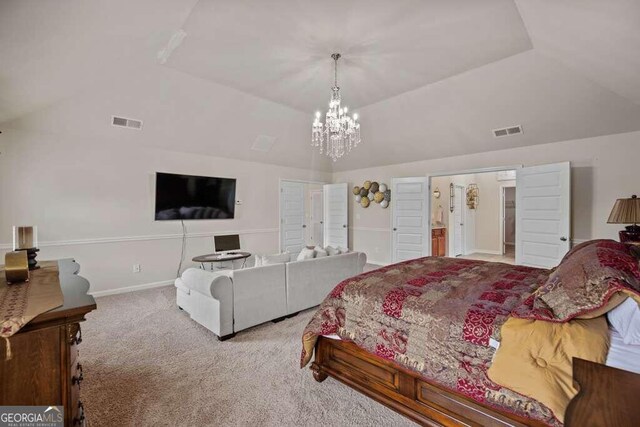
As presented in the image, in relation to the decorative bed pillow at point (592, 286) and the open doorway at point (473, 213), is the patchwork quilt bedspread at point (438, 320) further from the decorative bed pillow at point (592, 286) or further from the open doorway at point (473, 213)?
the open doorway at point (473, 213)

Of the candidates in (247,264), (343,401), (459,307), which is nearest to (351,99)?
(247,264)

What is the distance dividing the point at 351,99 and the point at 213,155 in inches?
112

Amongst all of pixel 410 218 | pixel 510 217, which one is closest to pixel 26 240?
pixel 410 218

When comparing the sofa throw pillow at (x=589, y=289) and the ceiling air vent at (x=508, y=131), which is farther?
the ceiling air vent at (x=508, y=131)

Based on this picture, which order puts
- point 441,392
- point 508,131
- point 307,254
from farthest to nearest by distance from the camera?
1. point 508,131
2. point 307,254
3. point 441,392

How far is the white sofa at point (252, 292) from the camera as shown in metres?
2.83

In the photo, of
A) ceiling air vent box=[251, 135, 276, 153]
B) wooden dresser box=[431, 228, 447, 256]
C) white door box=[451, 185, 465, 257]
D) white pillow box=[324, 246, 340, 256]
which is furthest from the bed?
white door box=[451, 185, 465, 257]

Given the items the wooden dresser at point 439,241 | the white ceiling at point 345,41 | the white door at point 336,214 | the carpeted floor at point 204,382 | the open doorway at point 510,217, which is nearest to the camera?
the carpeted floor at point 204,382

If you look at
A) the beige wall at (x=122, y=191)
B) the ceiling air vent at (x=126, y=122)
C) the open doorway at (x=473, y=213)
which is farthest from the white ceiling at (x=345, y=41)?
the open doorway at (x=473, y=213)

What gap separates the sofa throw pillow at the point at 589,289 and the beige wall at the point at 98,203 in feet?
17.1

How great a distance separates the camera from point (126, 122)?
4.24 meters

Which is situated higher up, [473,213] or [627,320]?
[473,213]

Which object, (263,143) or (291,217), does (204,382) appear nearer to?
(263,143)

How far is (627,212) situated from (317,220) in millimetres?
5832
